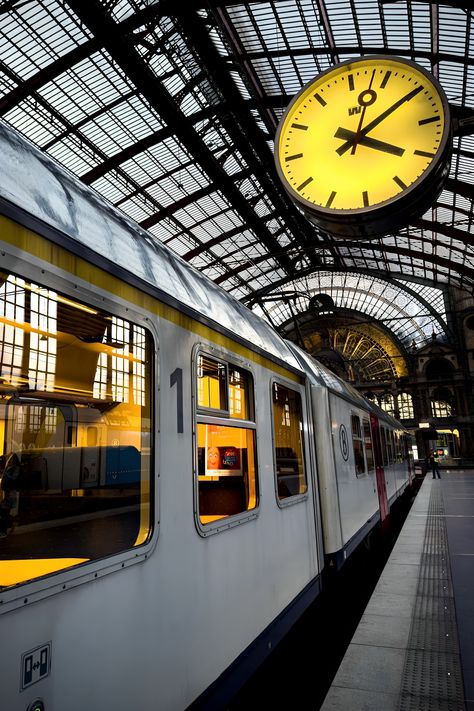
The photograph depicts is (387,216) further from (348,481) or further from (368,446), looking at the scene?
(368,446)

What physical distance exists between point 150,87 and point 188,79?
6.72ft

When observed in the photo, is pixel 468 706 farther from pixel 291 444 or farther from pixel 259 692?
pixel 291 444

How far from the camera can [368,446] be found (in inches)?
357

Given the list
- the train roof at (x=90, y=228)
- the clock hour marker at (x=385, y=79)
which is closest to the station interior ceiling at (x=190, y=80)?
the clock hour marker at (x=385, y=79)

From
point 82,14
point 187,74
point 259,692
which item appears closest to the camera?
point 259,692

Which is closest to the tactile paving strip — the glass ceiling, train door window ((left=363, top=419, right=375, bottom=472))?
train door window ((left=363, top=419, right=375, bottom=472))

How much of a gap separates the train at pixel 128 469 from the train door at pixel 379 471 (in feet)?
17.5

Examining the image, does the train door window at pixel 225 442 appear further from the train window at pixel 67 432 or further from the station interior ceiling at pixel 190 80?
the station interior ceiling at pixel 190 80

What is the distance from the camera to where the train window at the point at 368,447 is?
28.5ft

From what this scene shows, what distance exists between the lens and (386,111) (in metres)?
3.77

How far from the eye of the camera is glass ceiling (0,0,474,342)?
14.3m

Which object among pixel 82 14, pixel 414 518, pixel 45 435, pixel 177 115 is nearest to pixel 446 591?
pixel 45 435

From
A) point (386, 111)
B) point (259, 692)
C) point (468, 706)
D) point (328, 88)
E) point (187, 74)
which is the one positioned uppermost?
point (187, 74)

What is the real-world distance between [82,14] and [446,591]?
645 inches
